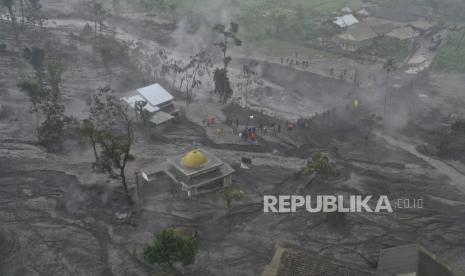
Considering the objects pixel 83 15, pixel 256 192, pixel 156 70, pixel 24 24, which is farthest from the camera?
pixel 83 15

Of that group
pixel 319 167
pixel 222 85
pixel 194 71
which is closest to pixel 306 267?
pixel 319 167

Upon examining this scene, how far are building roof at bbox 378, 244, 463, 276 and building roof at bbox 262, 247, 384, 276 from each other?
3388 millimetres

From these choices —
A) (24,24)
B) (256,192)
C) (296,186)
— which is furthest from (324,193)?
(24,24)

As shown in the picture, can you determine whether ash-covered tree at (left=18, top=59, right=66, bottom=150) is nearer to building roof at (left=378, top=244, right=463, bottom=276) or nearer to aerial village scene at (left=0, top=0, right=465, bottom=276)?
aerial village scene at (left=0, top=0, right=465, bottom=276)

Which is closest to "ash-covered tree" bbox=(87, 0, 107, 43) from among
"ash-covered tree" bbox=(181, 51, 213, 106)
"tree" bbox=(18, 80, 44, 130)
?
"ash-covered tree" bbox=(181, 51, 213, 106)

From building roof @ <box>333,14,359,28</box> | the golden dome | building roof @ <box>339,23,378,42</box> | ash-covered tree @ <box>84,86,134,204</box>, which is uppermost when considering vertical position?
building roof @ <box>333,14,359,28</box>

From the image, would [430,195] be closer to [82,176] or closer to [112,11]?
[82,176]

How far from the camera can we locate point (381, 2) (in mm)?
110375

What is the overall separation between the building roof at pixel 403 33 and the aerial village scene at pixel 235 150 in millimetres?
449

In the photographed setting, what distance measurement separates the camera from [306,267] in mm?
30844

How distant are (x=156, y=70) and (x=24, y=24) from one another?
33.0 m

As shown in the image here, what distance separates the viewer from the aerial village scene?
37281 millimetres

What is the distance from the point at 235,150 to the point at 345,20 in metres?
53.7

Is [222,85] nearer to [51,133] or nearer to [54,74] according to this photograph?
[54,74]
